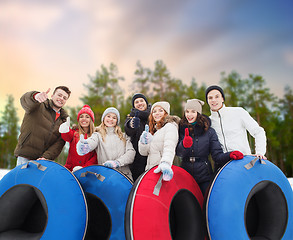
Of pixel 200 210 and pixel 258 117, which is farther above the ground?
pixel 258 117

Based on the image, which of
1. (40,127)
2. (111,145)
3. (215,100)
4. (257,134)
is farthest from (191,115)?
(40,127)

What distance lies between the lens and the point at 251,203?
2.61 meters

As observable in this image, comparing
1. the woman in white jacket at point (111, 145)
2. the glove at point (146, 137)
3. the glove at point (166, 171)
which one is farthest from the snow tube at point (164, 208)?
the woman in white jacket at point (111, 145)

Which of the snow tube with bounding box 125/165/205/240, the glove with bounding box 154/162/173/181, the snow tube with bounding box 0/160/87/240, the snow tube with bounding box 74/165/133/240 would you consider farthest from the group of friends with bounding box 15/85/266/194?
the snow tube with bounding box 0/160/87/240

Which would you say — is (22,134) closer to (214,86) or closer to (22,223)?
(22,223)

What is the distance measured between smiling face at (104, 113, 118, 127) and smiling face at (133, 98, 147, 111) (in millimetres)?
484

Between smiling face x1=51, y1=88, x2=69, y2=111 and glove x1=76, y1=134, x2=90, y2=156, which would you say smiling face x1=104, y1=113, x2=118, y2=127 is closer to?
glove x1=76, y1=134, x2=90, y2=156

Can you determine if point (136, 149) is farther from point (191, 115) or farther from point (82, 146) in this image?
point (191, 115)

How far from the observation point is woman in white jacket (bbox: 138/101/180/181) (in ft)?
8.06

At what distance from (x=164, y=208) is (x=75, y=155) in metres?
1.89

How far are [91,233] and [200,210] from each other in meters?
1.32

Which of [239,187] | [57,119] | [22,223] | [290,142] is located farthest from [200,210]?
[290,142]

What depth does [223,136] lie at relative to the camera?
287cm

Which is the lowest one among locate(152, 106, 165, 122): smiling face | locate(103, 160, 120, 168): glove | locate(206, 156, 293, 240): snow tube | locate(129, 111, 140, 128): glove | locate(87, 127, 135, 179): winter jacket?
locate(206, 156, 293, 240): snow tube
